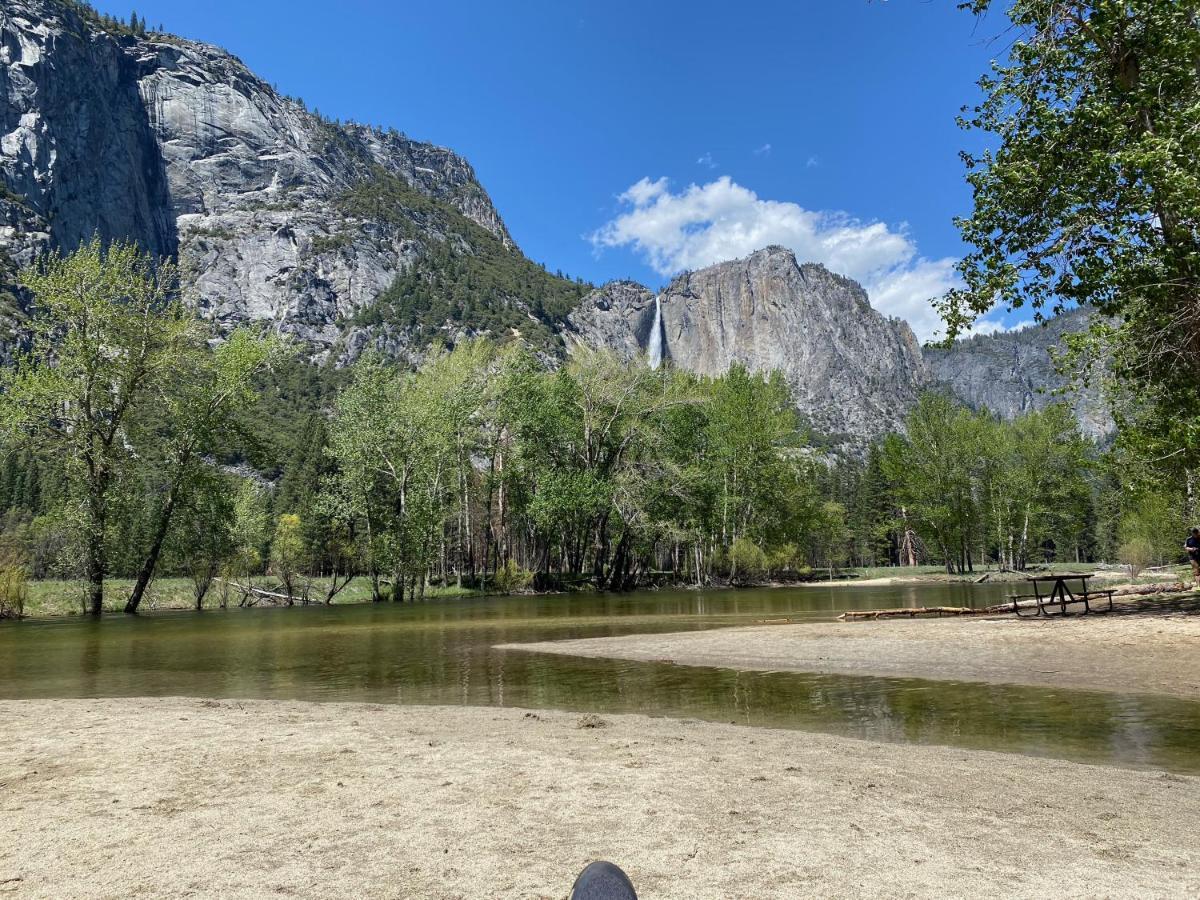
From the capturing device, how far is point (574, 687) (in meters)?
12.0

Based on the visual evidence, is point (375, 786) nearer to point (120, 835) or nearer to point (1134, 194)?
point (120, 835)

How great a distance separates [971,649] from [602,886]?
16.2m

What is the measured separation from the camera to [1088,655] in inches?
546

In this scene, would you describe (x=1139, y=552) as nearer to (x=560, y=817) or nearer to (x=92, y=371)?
(x=560, y=817)

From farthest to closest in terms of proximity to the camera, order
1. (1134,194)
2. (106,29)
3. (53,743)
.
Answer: (106,29) → (1134,194) → (53,743)

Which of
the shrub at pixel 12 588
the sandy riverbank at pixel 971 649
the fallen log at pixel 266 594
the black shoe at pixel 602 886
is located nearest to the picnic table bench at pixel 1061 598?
the sandy riverbank at pixel 971 649

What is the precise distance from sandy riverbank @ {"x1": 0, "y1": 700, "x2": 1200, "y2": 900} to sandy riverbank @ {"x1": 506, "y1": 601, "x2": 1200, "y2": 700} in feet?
20.6

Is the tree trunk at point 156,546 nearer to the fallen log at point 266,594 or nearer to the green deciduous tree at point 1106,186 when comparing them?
the fallen log at point 266,594

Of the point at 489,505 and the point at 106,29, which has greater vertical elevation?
the point at 106,29

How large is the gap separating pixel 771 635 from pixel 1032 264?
1129 cm

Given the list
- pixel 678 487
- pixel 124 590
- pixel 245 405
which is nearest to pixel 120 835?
pixel 245 405

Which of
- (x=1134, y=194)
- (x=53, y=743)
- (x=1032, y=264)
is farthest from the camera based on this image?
(x=1032, y=264)

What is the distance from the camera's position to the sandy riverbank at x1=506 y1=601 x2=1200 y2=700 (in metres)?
12.0

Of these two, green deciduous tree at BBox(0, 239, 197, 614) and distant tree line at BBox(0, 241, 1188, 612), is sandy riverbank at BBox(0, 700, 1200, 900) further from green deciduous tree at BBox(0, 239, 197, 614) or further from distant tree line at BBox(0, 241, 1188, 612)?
green deciduous tree at BBox(0, 239, 197, 614)
